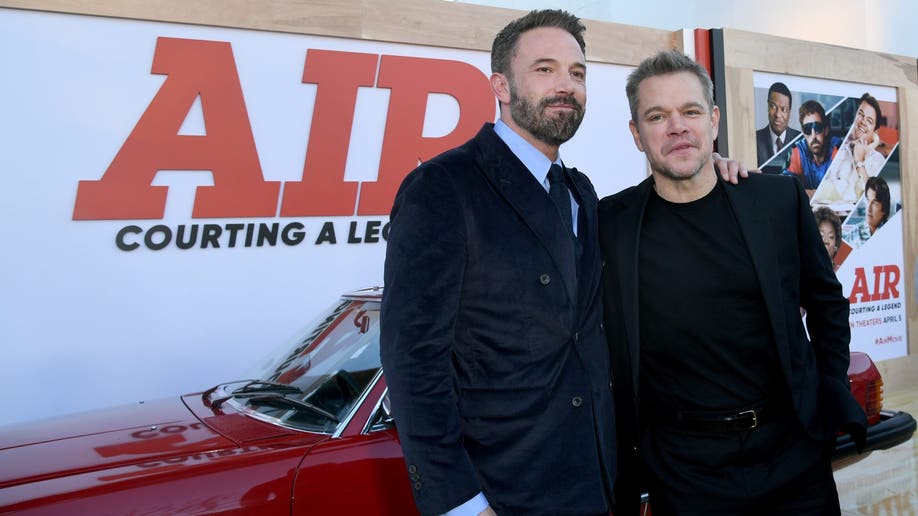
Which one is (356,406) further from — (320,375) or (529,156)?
(529,156)

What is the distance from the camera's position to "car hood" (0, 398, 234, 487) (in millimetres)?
2139

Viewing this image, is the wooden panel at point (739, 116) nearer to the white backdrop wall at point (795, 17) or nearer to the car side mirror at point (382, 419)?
the white backdrop wall at point (795, 17)

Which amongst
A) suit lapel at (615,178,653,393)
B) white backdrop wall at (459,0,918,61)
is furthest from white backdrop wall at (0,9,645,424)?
white backdrop wall at (459,0,918,61)

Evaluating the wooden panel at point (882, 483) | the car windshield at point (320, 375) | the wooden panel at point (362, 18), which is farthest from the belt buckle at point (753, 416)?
the wooden panel at point (362, 18)

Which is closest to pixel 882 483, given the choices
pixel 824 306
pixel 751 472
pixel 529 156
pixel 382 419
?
pixel 824 306

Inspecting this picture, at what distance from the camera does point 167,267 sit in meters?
4.61

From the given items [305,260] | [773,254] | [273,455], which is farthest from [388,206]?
[773,254]

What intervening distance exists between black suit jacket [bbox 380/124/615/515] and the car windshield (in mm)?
874

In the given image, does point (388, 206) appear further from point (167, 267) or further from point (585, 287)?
point (585, 287)

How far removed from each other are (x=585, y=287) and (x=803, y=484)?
796 mm

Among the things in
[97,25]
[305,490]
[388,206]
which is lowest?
[305,490]

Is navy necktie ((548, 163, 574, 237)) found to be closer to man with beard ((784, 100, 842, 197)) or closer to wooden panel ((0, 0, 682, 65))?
wooden panel ((0, 0, 682, 65))

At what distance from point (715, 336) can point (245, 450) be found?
1.40 meters

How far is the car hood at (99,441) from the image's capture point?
7.02 feet
